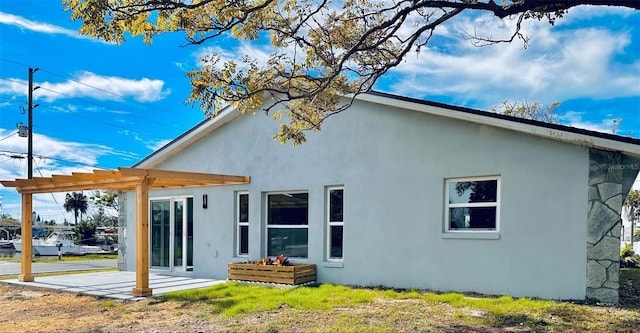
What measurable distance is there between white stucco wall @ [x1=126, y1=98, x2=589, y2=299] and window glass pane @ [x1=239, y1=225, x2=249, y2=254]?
30 centimetres

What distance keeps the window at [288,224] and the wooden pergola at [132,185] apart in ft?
3.62

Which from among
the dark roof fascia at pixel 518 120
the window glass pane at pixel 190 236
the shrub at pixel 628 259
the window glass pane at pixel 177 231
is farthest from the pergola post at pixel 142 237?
the shrub at pixel 628 259

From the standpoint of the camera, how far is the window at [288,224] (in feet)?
38.2

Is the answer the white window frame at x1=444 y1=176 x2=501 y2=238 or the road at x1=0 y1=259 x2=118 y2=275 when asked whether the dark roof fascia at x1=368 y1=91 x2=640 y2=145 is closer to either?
the white window frame at x1=444 y1=176 x2=501 y2=238

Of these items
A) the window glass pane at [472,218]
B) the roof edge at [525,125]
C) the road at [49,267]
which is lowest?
the road at [49,267]

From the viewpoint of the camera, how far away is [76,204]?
6078 cm

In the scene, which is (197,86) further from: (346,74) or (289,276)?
(289,276)

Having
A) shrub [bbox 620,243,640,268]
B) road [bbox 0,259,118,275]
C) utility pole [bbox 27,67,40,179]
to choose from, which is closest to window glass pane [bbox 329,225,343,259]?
shrub [bbox 620,243,640,268]

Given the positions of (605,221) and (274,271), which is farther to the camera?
(274,271)

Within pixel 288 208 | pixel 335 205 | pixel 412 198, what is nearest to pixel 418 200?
pixel 412 198

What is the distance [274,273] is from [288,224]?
1.57 meters

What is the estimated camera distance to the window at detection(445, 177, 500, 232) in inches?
362

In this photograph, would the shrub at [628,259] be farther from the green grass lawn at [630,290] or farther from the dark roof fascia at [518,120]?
the dark roof fascia at [518,120]

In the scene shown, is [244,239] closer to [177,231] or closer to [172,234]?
[177,231]
